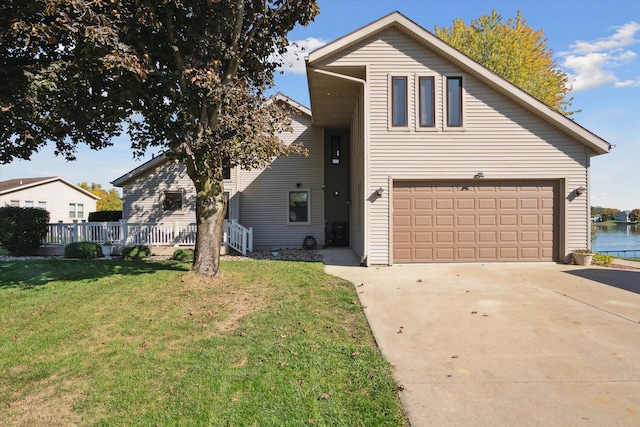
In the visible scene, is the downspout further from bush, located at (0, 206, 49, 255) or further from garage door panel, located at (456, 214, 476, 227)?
bush, located at (0, 206, 49, 255)

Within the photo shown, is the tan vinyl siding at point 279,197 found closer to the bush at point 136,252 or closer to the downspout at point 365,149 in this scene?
the bush at point 136,252

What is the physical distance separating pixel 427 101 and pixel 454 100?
2.62 feet

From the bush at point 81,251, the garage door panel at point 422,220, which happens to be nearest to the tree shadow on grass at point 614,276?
the garage door panel at point 422,220

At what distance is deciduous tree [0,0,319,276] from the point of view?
20.4 feet

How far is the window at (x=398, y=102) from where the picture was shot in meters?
10.5

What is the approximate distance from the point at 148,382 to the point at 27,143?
8.42 m

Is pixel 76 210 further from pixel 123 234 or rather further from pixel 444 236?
pixel 444 236

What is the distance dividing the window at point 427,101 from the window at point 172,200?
10969mm

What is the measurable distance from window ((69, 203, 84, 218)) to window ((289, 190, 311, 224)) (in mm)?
23610

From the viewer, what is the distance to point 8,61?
300 inches

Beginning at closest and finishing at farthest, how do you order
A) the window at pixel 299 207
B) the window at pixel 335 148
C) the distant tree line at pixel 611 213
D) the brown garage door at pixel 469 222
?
1. the brown garage door at pixel 469 222
2. the window at pixel 299 207
3. the window at pixel 335 148
4. the distant tree line at pixel 611 213

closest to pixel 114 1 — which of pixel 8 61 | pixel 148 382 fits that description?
pixel 8 61

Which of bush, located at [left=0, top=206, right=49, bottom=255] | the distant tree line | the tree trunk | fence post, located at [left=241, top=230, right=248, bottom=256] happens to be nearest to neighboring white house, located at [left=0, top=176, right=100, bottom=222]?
bush, located at [left=0, top=206, right=49, bottom=255]

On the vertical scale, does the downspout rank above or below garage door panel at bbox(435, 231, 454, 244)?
above
